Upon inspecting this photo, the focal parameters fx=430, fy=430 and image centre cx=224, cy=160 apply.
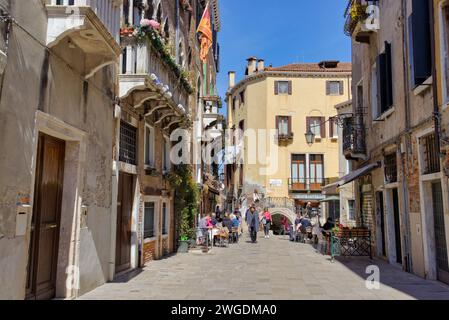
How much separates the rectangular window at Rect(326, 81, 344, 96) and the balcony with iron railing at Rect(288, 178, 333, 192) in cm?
714

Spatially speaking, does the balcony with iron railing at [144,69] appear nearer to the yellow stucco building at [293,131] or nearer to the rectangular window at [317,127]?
the yellow stucco building at [293,131]

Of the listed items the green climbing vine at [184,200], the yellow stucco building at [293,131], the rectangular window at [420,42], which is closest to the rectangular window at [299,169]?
the yellow stucco building at [293,131]

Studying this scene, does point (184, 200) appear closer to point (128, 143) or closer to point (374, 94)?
point (128, 143)

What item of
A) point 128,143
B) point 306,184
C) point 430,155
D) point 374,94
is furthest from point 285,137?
point 430,155

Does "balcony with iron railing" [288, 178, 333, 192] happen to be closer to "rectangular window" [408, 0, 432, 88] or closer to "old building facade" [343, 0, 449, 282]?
"old building facade" [343, 0, 449, 282]

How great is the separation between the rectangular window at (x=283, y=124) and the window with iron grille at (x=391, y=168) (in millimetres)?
22929

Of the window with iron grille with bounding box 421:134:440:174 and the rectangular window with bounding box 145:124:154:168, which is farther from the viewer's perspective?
the rectangular window with bounding box 145:124:154:168

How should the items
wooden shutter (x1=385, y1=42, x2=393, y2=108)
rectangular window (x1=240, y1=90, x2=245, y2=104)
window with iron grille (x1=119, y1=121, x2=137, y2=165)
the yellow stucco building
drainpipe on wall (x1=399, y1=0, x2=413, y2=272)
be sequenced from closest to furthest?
window with iron grille (x1=119, y1=121, x2=137, y2=165) → drainpipe on wall (x1=399, y1=0, x2=413, y2=272) → wooden shutter (x1=385, y1=42, x2=393, y2=108) → the yellow stucco building → rectangular window (x1=240, y1=90, x2=245, y2=104)

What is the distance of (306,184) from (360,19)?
22679 millimetres

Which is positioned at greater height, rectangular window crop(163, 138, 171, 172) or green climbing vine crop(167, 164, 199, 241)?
rectangular window crop(163, 138, 171, 172)

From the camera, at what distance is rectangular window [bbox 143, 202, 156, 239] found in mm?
11898

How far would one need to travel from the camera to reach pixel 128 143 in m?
10.4

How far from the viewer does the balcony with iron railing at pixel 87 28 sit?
5.90 meters

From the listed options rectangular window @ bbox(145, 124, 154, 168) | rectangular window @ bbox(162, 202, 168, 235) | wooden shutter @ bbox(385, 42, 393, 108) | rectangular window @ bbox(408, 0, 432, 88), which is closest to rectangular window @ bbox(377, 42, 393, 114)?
wooden shutter @ bbox(385, 42, 393, 108)
